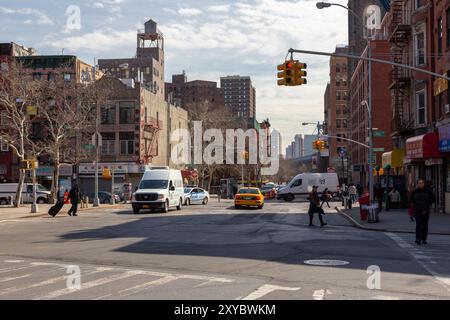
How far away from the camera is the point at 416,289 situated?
991cm

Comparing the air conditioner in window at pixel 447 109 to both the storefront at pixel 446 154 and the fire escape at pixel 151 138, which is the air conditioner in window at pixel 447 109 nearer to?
the storefront at pixel 446 154

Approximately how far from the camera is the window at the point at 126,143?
64631 millimetres

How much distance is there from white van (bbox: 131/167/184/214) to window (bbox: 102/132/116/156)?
27.8 metres

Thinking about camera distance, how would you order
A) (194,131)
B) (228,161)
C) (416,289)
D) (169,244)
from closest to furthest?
1. (416,289)
2. (169,244)
3. (194,131)
4. (228,161)

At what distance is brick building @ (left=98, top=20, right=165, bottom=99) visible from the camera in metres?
115

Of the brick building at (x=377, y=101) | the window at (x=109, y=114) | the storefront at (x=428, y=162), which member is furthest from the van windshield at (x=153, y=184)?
the brick building at (x=377, y=101)

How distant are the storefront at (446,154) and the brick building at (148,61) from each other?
272 feet

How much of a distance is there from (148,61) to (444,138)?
299ft

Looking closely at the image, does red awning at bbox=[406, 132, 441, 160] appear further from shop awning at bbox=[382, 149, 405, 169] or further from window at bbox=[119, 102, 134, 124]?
window at bbox=[119, 102, 134, 124]

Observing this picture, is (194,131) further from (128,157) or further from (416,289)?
(416,289)

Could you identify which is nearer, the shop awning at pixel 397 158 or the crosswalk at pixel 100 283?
the crosswalk at pixel 100 283

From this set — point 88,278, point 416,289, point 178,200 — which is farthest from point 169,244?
point 178,200

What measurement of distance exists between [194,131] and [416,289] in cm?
6714
